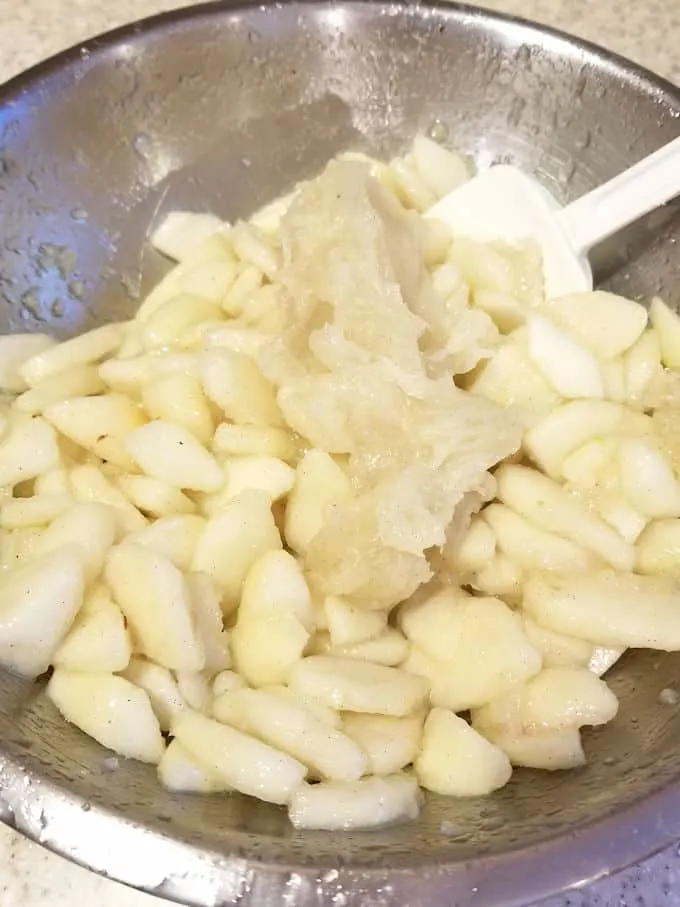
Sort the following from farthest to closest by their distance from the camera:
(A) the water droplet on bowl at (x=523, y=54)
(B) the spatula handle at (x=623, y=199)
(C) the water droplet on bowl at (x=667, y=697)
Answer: (A) the water droplet on bowl at (x=523, y=54) < (B) the spatula handle at (x=623, y=199) < (C) the water droplet on bowl at (x=667, y=697)

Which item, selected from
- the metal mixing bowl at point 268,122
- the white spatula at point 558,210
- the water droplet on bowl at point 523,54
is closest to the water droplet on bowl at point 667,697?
the metal mixing bowl at point 268,122

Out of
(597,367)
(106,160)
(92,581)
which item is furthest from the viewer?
(106,160)

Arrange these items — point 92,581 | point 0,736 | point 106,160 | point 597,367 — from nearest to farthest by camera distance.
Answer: point 0,736 < point 92,581 < point 597,367 < point 106,160

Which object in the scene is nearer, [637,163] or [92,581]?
[92,581]

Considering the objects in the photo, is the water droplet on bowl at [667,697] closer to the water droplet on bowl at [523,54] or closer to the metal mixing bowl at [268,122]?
the metal mixing bowl at [268,122]

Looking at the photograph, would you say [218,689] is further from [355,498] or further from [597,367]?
[597,367]

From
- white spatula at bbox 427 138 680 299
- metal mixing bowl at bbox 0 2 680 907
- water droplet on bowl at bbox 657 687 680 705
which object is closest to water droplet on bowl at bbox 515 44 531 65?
metal mixing bowl at bbox 0 2 680 907

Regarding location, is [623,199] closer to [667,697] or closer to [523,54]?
[523,54]

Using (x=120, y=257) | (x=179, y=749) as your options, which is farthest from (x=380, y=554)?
(x=120, y=257)
